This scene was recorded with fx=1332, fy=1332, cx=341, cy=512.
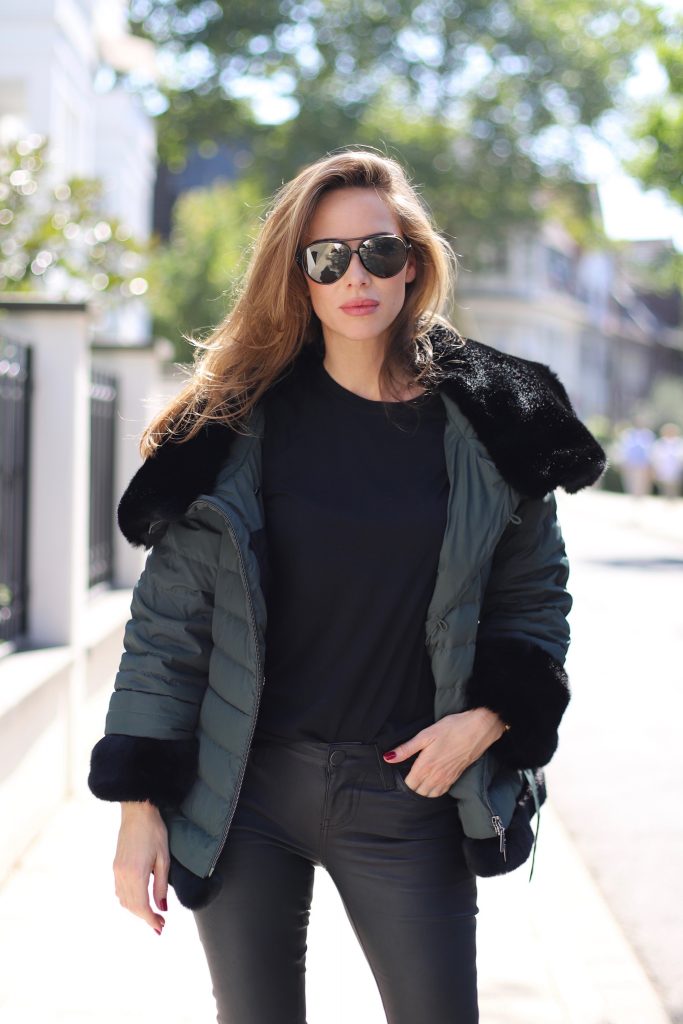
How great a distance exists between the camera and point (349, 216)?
7.99 ft

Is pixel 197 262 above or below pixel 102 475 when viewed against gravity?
above

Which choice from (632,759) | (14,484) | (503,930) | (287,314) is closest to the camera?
(287,314)

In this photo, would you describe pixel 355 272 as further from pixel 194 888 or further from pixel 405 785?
pixel 194 888

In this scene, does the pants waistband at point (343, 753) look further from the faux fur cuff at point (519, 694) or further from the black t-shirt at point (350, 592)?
the faux fur cuff at point (519, 694)

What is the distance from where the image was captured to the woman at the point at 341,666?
2.24m

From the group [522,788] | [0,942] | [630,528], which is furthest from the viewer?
[630,528]

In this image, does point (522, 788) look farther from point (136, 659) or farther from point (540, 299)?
point (540, 299)

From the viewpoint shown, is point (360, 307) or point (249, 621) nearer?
point (249, 621)

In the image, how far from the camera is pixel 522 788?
2.44m

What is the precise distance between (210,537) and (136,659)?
0.80 ft

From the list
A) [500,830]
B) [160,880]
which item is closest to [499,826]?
[500,830]

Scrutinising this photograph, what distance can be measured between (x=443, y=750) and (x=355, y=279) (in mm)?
846

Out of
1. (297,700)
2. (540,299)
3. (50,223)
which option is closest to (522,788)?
(297,700)

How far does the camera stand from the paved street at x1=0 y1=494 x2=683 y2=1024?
3.85 m
